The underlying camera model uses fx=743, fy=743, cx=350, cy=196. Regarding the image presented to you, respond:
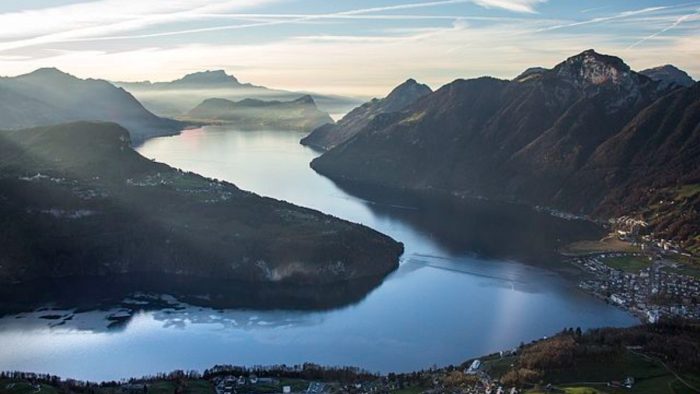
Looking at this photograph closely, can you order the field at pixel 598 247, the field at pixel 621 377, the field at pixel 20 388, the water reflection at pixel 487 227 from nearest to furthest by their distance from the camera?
the field at pixel 20 388 → the field at pixel 621 377 → the field at pixel 598 247 → the water reflection at pixel 487 227

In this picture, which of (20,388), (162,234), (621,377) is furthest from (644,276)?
(20,388)

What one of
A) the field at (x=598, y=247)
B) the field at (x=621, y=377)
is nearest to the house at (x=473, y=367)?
the field at (x=621, y=377)

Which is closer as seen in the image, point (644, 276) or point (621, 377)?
point (621, 377)

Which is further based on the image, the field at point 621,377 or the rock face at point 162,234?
the rock face at point 162,234

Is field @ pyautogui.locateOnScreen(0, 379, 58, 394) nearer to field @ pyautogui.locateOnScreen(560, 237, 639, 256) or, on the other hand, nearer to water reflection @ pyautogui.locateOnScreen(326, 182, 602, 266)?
water reflection @ pyautogui.locateOnScreen(326, 182, 602, 266)

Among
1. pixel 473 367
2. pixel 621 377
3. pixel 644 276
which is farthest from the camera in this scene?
pixel 644 276

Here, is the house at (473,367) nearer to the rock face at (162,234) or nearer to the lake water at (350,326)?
the lake water at (350,326)

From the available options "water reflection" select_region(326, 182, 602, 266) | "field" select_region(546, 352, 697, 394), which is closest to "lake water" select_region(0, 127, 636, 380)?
"water reflection" select_region(326, 182, 602, 266)

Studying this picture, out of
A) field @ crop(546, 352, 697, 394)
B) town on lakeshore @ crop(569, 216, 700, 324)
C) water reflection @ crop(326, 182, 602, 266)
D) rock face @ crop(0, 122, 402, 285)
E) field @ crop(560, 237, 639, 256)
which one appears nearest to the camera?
field @ crop(546, 352, 697, 394)

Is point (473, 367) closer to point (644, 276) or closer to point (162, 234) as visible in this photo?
point (644, 276)

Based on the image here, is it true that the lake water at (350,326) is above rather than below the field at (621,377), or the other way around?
Result: below
